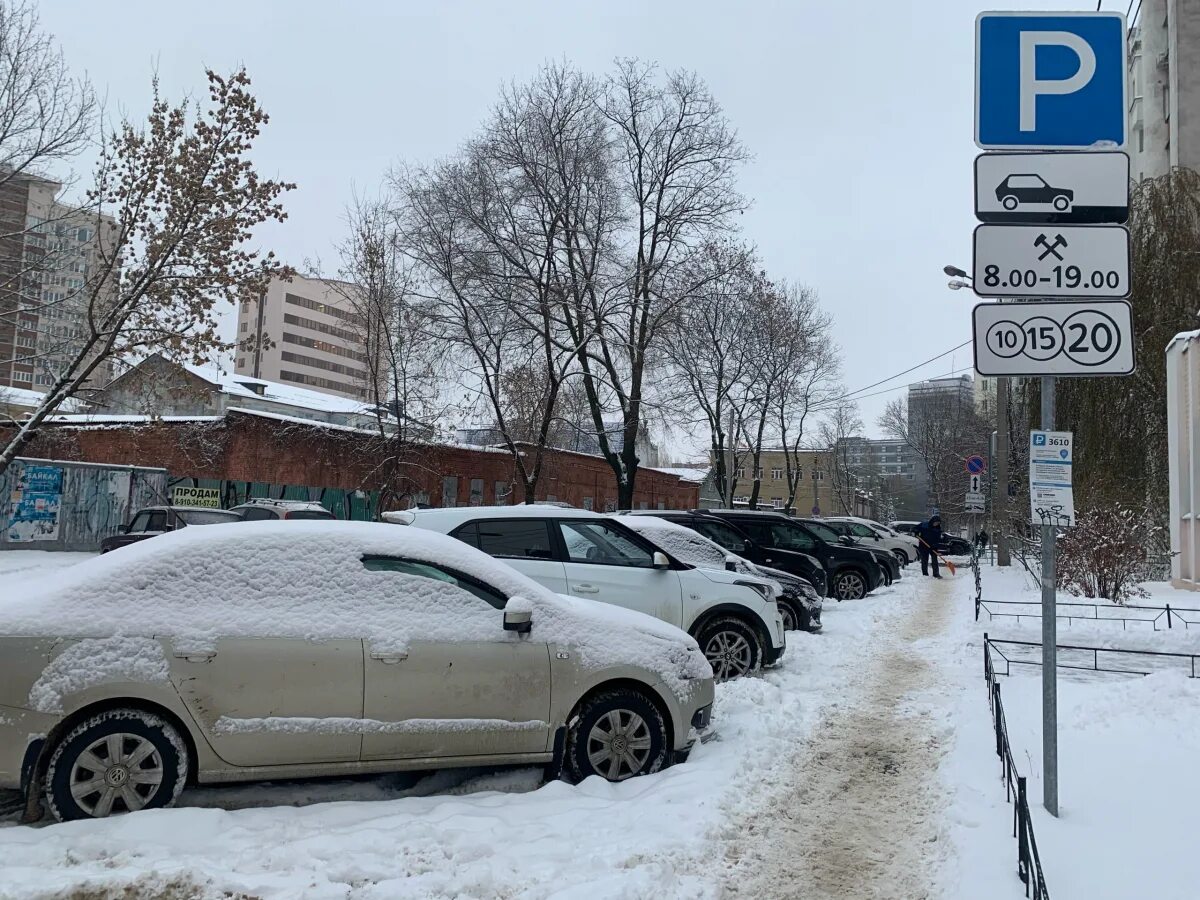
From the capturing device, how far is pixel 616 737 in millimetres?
5707

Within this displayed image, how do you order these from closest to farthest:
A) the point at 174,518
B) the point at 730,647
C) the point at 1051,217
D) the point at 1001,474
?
the point at 1051,217 < the point at 730,647 < the point at 174,518 < the point at 1001,474

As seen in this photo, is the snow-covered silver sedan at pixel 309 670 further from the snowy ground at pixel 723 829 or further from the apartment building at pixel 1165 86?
the apartment building at pixel 1165 86

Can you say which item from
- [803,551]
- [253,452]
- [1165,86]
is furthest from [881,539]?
[1165,86]

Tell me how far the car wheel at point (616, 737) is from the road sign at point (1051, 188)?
11.5ft

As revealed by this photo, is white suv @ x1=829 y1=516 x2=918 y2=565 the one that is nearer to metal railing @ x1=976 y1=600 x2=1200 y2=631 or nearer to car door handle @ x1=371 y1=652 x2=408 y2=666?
metal railing @ x1=976 y1=600 x2=1200 y2=631

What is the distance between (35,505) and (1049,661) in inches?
1053

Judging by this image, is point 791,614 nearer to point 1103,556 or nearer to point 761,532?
point 761,532

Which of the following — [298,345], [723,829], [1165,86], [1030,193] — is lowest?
[723,829]

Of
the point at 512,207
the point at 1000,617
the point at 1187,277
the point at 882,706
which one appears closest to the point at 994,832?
the point at 882,706

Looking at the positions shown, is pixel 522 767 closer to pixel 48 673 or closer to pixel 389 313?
pixel 48 673

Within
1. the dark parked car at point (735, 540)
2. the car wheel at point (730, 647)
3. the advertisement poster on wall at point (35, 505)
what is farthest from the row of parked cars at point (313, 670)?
the advertisement poster on wall at point (35, 505)

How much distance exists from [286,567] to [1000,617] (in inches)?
485

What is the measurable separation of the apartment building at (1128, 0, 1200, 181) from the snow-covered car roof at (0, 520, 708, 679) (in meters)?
37.9

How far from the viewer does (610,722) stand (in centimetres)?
571
